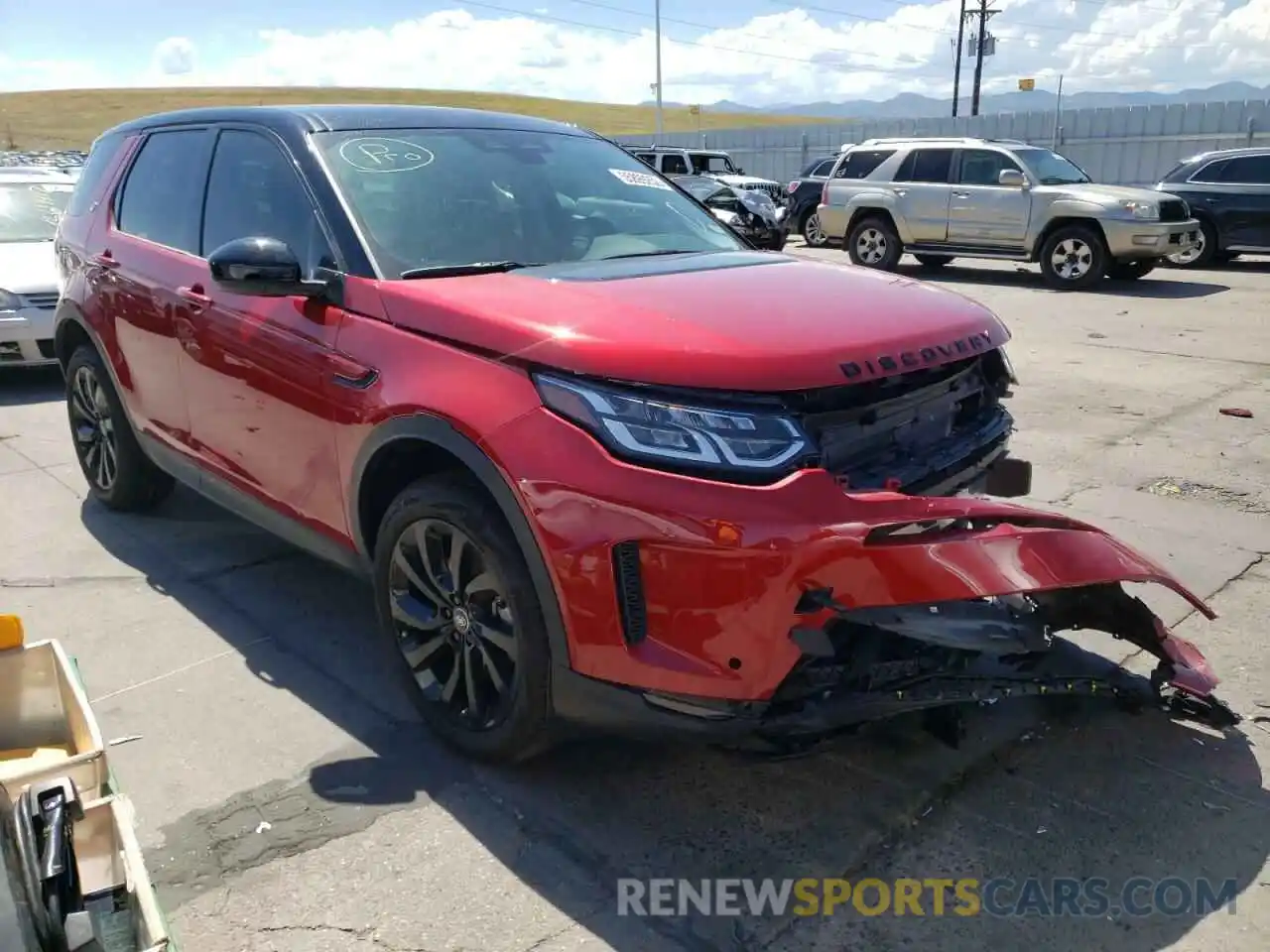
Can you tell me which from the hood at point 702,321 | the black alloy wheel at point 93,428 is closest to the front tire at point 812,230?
the black alloy wheel at point 93,428

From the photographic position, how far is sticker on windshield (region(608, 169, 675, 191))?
409cm

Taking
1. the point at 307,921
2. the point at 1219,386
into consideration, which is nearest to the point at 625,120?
the point at 1219,386

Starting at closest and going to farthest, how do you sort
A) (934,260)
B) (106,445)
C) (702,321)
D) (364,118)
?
(702,321) < (364,118) < (106,445) < (934,260)

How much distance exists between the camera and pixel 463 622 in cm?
292

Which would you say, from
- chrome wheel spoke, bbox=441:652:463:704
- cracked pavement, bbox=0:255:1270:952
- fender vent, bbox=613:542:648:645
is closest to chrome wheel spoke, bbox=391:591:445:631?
chrome wheel spoke, bbox=441:652:463:704

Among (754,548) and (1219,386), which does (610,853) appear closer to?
(754,548)

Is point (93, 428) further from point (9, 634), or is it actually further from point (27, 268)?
point (27, 268)

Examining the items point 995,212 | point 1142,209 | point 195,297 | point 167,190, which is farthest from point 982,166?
point 195,297

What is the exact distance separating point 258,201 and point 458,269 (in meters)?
1.03

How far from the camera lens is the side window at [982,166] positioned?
13977 millimetres

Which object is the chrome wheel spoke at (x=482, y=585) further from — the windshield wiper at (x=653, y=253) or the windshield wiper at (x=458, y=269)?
the windshield wiper at (x=653, y=253)

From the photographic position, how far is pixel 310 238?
134 inches

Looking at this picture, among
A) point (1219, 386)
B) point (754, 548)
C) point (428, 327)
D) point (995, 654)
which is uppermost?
point (428, 327)

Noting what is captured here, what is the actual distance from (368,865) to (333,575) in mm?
2021
